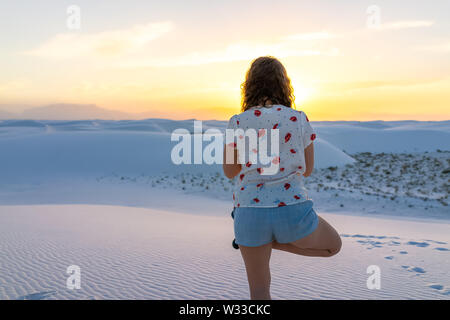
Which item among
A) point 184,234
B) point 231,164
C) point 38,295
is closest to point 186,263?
point 38,295

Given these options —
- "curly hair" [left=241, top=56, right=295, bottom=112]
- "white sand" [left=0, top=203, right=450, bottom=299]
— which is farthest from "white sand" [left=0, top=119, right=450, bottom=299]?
"curly hair" [left=241, top=56, right=295, bottom=112]

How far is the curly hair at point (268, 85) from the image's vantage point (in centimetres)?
236

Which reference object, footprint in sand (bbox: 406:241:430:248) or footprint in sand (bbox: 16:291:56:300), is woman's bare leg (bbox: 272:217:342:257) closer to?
footprint in sand (bbox: 16:291:56:300)

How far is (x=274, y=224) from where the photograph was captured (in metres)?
2.21

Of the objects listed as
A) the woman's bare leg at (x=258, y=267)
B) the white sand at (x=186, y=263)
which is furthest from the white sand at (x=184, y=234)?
the woman's bare leg at (x=258, y=267)

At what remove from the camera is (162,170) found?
21.4m

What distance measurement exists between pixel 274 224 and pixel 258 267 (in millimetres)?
292

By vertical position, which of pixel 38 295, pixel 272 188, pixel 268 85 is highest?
pixel 268 85

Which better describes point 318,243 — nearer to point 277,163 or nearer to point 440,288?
point 277,163

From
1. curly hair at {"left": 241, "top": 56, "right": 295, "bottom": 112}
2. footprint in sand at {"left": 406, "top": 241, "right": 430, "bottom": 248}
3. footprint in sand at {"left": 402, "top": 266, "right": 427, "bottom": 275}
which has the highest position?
curly hair at {"left": 241, "top": 56, "right": 295, "bottom": 112}

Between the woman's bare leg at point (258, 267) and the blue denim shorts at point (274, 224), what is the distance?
2.3 inches

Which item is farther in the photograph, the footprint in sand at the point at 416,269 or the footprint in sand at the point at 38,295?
the footprint in sand at the point at 416,269

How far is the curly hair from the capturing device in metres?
2.36

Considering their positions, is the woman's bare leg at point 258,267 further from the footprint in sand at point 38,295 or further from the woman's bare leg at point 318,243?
the footprint in sand at point 38,295
